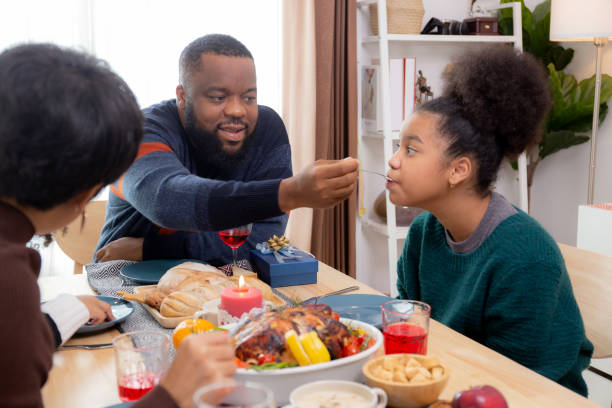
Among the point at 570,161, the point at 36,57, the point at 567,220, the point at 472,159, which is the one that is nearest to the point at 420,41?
the point at 570,161

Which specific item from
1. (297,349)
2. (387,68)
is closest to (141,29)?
(387,68)

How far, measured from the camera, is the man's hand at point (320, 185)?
1.26 m

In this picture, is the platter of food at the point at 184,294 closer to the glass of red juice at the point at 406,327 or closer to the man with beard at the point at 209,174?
the man with beard at the point at 209,174

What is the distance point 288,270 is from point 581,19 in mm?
2283

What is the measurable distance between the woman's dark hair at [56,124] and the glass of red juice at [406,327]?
52 centimetres

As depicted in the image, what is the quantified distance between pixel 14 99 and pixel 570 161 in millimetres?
3654

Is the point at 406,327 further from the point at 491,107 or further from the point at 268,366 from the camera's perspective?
Result: the point at 491,107

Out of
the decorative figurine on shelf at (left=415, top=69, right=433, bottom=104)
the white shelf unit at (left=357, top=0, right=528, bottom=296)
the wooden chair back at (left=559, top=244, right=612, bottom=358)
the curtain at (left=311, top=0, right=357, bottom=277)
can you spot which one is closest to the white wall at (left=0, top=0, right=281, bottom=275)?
the curtain at (left=311, top=0, right=357, bottom=277)

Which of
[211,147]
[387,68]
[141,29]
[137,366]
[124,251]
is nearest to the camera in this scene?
[137,366]

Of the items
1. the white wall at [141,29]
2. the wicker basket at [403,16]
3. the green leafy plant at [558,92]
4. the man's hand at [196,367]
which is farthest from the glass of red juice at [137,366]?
the green leafy plant at [558,92]

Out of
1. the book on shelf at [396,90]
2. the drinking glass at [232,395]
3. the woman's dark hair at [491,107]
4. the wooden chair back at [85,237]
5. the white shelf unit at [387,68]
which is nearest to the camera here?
the drinking glass at [232,395]

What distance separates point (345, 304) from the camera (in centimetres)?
129

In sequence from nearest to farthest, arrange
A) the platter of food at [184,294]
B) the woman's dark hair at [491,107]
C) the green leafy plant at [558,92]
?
1. the platter of food at [184,294]
2. the woman's dark hair at [491,107]
3. the green leafy plant at [558,92]

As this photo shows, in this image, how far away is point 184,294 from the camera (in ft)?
3.98
